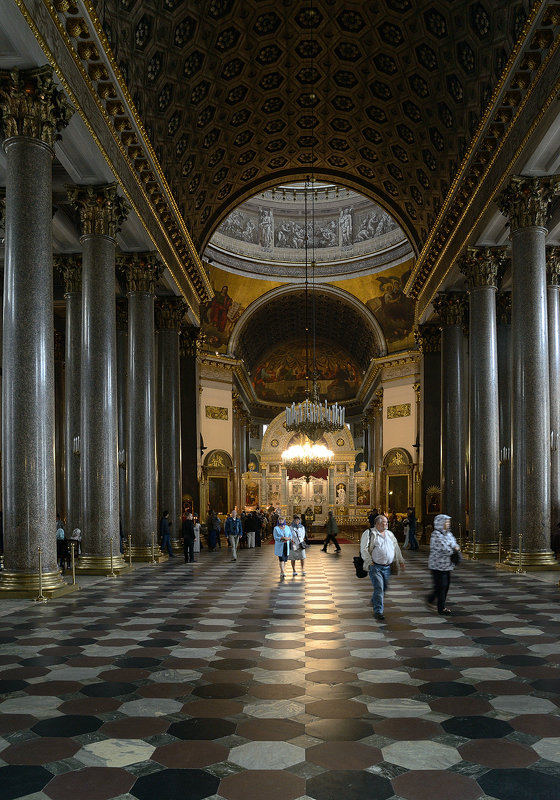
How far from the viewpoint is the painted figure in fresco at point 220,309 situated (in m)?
36.6

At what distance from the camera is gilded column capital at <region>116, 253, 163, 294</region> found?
57.7ft

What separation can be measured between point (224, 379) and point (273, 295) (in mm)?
5577

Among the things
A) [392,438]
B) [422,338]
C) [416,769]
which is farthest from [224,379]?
[416,769]

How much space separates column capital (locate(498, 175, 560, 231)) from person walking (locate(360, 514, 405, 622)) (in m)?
7.97

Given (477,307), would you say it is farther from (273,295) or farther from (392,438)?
(273,295)

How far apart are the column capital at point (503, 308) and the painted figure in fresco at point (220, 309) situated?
19134 mm

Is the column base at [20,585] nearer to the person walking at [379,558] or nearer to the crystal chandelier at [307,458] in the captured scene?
the person walking at [379,558]

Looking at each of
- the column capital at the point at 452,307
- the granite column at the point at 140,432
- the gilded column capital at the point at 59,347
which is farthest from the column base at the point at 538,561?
the gilded column capital at the point at 59,347

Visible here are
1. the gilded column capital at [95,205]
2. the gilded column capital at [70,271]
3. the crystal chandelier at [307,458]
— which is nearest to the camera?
the gilded column capital at [95,205]

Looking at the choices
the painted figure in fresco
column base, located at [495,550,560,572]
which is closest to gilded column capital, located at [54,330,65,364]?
the painted figure in fresco

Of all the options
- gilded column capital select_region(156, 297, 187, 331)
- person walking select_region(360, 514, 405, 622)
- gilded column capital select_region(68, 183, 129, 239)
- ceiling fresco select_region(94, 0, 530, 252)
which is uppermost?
ceiling fresco select_region(94, 0, 530, 252)

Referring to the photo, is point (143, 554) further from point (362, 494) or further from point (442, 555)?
point (362, 494)

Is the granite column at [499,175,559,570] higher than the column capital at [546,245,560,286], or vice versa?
the column capital at [546,245,560,286]

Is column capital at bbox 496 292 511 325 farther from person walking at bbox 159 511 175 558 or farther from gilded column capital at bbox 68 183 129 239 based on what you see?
gilded column capital at bbox 68 183 129 239
